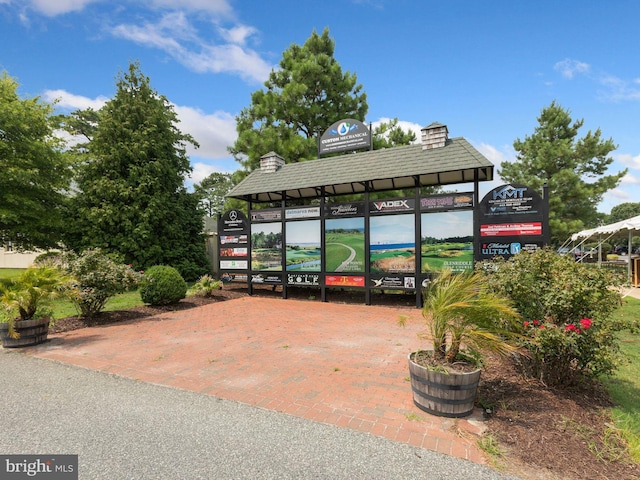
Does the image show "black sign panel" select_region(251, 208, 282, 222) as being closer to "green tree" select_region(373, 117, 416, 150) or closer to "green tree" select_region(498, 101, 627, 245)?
"green tree" select_region(373, 117, 416, 150)

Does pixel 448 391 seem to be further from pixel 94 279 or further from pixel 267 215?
pixel 267 215

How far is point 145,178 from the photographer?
17125 millimetres

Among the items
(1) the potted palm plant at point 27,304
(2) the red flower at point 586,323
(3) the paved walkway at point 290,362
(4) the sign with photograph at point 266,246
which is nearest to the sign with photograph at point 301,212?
(4) the sign with photograph at point 266,246

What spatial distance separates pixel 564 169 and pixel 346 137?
1588 centimetres

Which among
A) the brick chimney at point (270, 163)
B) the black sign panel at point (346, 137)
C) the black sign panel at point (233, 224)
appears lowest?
the black sign panel at point (233, 224)

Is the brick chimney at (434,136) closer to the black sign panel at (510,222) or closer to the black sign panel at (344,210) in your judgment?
the black sign panel at (510,222)

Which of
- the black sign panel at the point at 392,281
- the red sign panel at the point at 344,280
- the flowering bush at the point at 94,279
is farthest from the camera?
the red sign panel at the point at 344,280

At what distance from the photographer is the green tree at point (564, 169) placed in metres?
20.5

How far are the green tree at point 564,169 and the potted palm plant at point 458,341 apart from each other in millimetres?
19857

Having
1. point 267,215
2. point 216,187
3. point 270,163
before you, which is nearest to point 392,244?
point 267,215

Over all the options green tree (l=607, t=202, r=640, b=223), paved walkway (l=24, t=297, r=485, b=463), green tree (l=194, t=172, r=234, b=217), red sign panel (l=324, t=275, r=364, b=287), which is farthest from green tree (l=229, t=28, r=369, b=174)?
green tree (l=607, t=202, r=640, b=223)

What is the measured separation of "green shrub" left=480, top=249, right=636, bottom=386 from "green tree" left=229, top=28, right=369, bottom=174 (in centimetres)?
1451

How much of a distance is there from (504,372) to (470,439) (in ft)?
6.30

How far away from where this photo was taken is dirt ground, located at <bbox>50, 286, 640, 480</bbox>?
2709 millimetres
